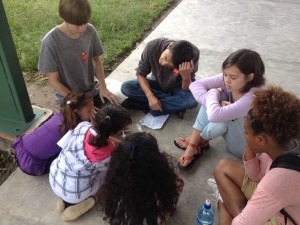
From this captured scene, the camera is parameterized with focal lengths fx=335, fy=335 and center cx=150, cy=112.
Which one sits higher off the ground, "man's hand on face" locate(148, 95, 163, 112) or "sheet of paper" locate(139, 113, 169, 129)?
"man's hand on face" locate(148, 95, 163, 112)

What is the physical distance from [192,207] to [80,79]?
1.50 meters

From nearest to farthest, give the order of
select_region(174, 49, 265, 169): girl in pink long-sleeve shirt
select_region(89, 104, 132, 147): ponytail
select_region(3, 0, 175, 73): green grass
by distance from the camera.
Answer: select_region(89, 104, 132, 147): ponytail → select_region(174, 49, 265, 169): girl in pink long-sleeve shirt → select_region(3, 0, 175, 73): green grass

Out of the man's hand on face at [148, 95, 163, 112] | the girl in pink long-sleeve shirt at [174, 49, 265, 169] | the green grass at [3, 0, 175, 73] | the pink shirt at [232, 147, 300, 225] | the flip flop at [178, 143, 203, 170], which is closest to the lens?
the pink shirt at [232, 147, 300, 225]

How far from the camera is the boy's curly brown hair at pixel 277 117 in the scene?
161cm

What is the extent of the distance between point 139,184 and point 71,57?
142 centimetres

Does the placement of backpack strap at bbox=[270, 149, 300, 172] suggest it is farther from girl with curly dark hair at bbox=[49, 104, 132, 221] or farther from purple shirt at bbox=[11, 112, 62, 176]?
purple shirt at bbox=[11, 112, 62, 176]

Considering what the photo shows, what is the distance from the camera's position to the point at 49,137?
251cm

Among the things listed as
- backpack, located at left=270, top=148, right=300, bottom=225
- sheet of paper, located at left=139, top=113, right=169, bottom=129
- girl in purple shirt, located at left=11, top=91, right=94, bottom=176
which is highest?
backpack, located at left=270, top=148, right=300, bottom=225

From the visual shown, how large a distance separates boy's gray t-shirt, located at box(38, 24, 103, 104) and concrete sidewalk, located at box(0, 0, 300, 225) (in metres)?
0.49

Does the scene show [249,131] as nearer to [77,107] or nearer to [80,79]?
[77,107]

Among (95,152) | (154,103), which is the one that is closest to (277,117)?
(95,152)

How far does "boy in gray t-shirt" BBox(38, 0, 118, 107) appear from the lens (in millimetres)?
2506

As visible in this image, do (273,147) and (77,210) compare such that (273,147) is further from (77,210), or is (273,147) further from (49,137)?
(49,137)

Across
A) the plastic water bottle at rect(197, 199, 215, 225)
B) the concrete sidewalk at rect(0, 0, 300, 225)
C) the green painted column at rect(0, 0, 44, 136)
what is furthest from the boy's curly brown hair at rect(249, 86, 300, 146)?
the green painted column at rect(0, 0, 44, 136)
